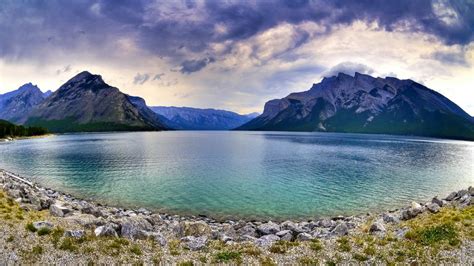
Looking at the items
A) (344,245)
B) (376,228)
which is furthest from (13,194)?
(376,228)

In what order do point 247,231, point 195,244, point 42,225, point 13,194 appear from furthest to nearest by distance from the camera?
point 13,194, point 247,231, point 42,225, point 195,244

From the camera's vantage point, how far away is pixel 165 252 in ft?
72.7

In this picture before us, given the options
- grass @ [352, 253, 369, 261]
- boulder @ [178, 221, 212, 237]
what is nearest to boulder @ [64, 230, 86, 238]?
boulder @ [178, 221, 212, 237]

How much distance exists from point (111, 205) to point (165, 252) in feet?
118

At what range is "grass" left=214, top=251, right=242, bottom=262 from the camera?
20.6 metres

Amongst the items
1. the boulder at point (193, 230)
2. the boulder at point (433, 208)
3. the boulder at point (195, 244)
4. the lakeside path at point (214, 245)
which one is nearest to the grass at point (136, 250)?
the lakeside path at point (214, 245)

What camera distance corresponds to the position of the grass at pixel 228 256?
20625mm

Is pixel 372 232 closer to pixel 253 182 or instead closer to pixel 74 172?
pixel 253 182

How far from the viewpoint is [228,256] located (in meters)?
20.9

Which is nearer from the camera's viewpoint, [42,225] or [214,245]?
[214,245]

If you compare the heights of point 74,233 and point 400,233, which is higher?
point 74,233

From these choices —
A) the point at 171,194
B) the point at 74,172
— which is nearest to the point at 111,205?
the point at 171,194

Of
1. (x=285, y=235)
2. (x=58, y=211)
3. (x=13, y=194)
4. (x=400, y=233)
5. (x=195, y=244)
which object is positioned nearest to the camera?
(x=195, y=244)

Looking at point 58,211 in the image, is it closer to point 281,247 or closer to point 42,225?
point 42,225
